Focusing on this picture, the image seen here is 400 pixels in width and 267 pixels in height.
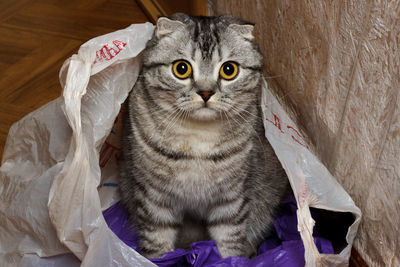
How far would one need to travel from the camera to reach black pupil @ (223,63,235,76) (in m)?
1.09

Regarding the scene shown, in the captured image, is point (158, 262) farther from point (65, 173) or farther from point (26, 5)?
point (26, 5)

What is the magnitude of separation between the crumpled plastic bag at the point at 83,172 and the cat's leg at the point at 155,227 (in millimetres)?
127

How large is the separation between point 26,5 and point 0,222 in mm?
1586

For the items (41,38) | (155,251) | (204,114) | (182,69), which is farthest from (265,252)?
(41,38)

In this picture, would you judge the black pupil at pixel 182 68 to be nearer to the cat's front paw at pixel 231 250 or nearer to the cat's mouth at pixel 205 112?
the cat's mouth at pixel 205 112

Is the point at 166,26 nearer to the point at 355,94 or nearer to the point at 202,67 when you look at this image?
the point at 202,67

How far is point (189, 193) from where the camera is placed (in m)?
1.20

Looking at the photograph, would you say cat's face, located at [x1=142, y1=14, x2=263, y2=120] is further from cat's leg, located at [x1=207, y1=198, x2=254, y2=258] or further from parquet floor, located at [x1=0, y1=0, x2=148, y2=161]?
parquet floor, located at [x1=0, y1=0, x2=148, y2=161]

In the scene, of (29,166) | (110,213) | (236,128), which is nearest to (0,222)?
(29,166)

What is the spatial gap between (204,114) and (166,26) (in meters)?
0.24

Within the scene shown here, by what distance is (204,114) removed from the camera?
107 cm

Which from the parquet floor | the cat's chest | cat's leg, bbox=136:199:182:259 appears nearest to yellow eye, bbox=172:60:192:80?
the cat's chest

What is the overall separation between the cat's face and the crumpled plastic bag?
0.42 feet

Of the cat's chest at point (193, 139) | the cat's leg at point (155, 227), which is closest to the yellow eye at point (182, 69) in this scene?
the cat's chest at point (193, 139)
